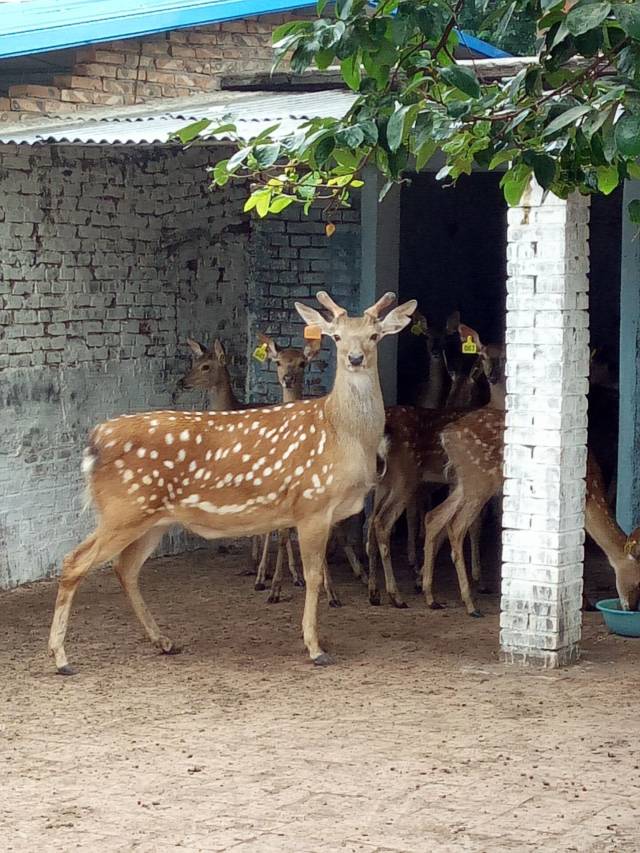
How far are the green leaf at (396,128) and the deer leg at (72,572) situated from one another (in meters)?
4.23

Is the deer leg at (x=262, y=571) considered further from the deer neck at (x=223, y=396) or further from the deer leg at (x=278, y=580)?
the deer neck at (x=223, y=396)

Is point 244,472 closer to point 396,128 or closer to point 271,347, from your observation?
point 271,347

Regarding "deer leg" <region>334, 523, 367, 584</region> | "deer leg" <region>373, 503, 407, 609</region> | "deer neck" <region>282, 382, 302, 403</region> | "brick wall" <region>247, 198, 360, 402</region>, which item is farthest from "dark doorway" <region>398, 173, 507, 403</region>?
"deer leg" <region>373, 503, 407, 609</region>

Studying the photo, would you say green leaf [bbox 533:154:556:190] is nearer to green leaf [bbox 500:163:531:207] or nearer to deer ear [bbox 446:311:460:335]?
green leaf [bbox 500:163:531:207]

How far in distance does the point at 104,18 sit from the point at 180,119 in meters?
1.71

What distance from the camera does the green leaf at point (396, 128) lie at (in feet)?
12.6

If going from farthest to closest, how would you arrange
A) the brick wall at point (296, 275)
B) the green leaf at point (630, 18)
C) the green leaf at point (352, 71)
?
the brick wall at point (296, 275), the green leaf at point (352, 71), the green leaf at point (630, 18)

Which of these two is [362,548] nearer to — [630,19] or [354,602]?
[354,602]

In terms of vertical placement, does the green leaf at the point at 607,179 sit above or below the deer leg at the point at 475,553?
above

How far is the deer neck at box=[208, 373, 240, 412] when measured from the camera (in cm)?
1048

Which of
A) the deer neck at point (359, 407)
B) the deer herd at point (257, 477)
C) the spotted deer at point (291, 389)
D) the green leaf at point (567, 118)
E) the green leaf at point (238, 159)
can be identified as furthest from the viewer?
the spotted deer at point (291, 389)

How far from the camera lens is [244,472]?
7934mm

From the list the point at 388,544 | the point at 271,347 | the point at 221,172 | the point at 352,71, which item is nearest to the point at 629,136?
the point at 352,71

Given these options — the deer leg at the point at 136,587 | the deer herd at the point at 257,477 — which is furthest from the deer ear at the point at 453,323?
the deer leg at the point at 136,587
